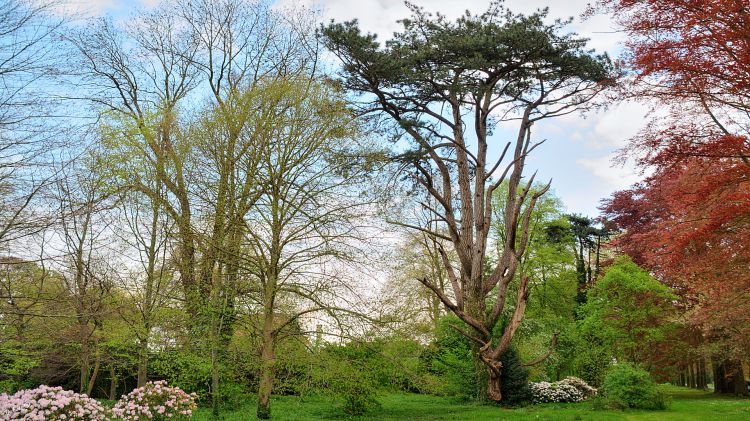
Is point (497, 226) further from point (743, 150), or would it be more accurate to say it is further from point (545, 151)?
point (743, 150)

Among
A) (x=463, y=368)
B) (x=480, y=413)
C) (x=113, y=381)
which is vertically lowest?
(x=480, y=413)

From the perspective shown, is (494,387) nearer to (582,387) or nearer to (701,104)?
(582,387)

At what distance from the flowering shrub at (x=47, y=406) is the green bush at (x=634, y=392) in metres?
13.1

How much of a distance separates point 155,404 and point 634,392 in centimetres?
1248

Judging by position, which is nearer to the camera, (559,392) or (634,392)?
(634,392)

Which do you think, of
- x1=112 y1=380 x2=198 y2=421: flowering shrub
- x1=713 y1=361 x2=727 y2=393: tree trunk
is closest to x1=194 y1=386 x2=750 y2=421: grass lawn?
x1=112 y1=380 x2=198 y2=421: flowering shrub

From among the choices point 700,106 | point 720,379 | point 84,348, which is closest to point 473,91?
point 700,106

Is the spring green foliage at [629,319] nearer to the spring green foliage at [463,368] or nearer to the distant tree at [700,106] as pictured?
the spring green foliage at [463,368]

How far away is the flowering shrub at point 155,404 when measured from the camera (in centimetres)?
990

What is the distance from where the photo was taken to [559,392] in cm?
1880

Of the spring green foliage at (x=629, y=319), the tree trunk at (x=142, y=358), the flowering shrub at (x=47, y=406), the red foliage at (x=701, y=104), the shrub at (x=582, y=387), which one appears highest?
the red foliage at (x=701, y=104)

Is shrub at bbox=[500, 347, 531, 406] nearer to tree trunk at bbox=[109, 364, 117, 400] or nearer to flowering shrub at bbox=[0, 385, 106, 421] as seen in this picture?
tree trunk at bbox=[109, 364, 117, 400]

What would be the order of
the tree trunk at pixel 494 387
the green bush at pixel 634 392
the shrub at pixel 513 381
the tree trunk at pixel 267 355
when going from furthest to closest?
the shrub at pixel 513 381 → the tree trunk at pixel 494 387 → the green bush at pixel 634 392 → the tree trunk at pixel 267 355

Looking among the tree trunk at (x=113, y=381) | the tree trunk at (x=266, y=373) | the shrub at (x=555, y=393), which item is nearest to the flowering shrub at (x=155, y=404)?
the tree trunk at (x=266, y=373)
